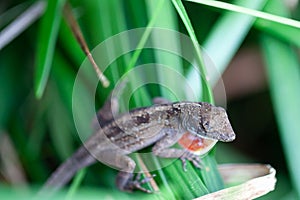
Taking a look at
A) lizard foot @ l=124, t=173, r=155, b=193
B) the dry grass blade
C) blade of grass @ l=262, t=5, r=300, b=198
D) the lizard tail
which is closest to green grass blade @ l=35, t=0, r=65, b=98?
the lizard tail

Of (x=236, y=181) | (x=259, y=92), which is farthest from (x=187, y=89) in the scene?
(x=259, y=92)

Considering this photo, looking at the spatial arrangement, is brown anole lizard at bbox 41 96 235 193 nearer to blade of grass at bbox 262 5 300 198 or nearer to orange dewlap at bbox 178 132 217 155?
orange dewlap at bbox 178 132 217 155

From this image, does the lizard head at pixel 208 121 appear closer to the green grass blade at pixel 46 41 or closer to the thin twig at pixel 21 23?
the green grass blade at pixel 46 41

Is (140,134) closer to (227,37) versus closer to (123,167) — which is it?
(123,167)

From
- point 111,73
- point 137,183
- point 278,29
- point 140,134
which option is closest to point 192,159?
point 137,183

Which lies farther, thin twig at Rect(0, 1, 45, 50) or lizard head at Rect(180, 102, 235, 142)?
thin twig at Rect(0, 1, 45, 50)
